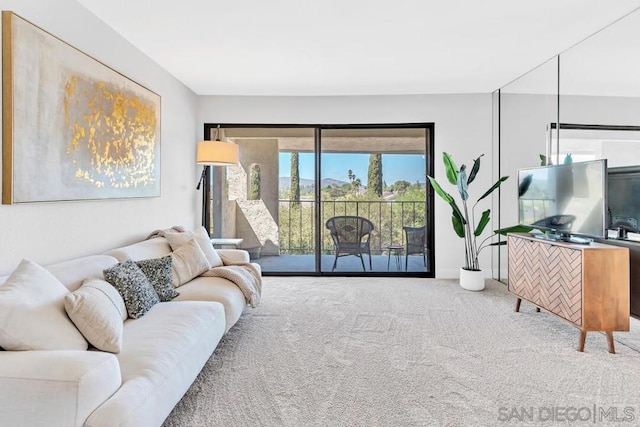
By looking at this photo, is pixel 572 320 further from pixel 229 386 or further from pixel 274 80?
pixel 274 80

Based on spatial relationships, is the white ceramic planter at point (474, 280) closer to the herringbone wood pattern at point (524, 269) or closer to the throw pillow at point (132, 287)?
the herringbone wood pattern at point (524, 269)

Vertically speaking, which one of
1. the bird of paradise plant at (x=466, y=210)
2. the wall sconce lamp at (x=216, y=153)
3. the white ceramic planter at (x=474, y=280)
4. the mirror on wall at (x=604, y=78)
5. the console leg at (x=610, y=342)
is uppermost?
the mirror on wall at (x=604, y=78)

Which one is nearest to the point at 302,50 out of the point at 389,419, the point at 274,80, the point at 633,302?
the point at 274,80

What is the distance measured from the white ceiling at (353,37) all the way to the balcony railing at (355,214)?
→ 168 centimetres

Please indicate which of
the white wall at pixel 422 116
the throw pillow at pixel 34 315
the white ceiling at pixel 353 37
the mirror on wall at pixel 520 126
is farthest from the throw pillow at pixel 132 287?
the mirror on wall at pixel 520 126

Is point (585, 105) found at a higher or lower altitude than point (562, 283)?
higher

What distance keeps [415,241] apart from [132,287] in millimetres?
4038

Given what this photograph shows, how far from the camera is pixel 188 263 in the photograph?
330cm

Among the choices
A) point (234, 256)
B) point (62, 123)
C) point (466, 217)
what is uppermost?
point (62, 123)

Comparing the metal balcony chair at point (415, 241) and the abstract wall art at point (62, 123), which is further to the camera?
the metal balcony chair at point (415, 241)

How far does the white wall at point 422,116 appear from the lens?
529 centimetres

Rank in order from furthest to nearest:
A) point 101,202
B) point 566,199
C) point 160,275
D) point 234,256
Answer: point 234,256
point 566,199
point 101,202
point 160,275

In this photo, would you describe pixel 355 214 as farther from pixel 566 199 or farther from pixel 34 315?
pixel 34 315

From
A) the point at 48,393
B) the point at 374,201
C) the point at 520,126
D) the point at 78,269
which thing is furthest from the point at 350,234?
the point at 48,393
